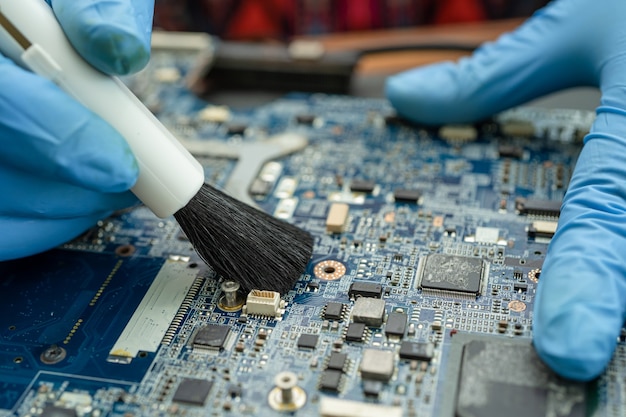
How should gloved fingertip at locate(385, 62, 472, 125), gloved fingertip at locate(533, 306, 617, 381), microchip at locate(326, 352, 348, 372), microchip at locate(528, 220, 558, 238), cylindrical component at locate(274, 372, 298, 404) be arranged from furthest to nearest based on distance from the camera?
1. gloved fingertip at locate(385, 62, 472, 125)
2. microchip at locate(528, 220, 558, 238)
3. microchip at locate(326, 352, 348, 372)
4. cylindrical component at locate(274, 372, 298, 404)
5. gloved fingertip at locate(533, 306, 617, 381)

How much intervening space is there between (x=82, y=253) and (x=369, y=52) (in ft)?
8.67

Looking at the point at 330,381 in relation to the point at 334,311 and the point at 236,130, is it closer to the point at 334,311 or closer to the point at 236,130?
the point at 334,311

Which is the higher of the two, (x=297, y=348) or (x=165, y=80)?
(x=165, y=80)

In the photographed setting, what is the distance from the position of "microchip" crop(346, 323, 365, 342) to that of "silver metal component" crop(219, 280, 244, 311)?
496 mm

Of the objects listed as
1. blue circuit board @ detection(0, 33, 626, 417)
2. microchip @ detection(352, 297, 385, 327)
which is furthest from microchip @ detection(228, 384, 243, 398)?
microchip @ detection(352, 297, 385, 327)

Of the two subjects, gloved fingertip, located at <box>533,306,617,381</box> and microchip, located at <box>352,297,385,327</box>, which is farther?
microchip, located at <box>352,297,385,327</box>

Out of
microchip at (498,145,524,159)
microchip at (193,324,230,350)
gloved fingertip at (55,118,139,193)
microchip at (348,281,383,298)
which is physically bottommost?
microchip at (193,324,230,350)

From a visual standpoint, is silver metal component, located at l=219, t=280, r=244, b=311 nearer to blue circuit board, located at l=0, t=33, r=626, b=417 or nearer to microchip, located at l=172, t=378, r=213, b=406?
blue circuit board, located at l=0, t=33, r=626, b=417

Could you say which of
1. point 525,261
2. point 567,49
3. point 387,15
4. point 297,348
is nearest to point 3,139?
point 297,348

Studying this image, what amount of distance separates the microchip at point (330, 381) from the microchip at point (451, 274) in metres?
0.63

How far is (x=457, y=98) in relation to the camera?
448 cm

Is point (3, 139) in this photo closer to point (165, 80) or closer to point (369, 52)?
point (165, 80)

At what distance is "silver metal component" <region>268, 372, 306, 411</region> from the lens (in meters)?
2.75

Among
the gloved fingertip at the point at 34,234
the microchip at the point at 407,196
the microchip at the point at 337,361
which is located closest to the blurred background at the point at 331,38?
the microchip at the point at 407,196
